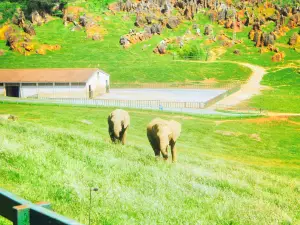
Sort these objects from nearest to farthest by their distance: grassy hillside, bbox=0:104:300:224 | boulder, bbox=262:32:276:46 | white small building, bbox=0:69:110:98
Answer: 1. grassy hillside, bbox=0:104:300:224
2. white small building, bbox=0:69:110:98
3. boulder, bbox=262:32:276:46

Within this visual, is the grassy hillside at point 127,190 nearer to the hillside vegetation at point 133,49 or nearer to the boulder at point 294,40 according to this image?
the hillside vegetation at point 133,49

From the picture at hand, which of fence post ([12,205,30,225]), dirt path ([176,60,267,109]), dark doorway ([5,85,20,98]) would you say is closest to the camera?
fence post ([12,205,30,225])

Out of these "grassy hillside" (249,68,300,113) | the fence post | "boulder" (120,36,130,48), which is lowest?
"grassy hillside" (249,68,300,113)

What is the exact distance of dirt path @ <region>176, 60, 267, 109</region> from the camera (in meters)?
68.3

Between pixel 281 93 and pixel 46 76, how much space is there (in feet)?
159

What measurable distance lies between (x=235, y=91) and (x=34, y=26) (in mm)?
80262

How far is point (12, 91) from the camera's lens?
7281cm

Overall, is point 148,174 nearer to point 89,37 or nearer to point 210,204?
point 210,204

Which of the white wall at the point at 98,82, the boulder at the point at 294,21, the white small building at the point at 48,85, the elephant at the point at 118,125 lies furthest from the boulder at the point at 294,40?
the elephant at the point at 118,125

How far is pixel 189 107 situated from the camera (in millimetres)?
58531

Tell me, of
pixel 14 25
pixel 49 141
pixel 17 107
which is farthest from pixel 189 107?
pixel 14 25

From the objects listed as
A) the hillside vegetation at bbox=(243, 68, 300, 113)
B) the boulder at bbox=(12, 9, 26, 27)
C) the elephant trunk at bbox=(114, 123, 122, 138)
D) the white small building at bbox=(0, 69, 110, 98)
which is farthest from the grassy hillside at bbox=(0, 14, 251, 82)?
the elephant trunk at bbox=(114, 123, 122, 138)

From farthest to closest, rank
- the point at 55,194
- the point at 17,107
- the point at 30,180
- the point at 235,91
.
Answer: the point at 235,91 < the point at 17,107 < the point at 30,180 < the point at 55,194

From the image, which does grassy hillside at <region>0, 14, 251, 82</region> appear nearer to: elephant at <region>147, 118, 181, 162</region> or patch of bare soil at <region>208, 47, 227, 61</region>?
patch of bare soil at <region>208, 47, 227, 61</region>
